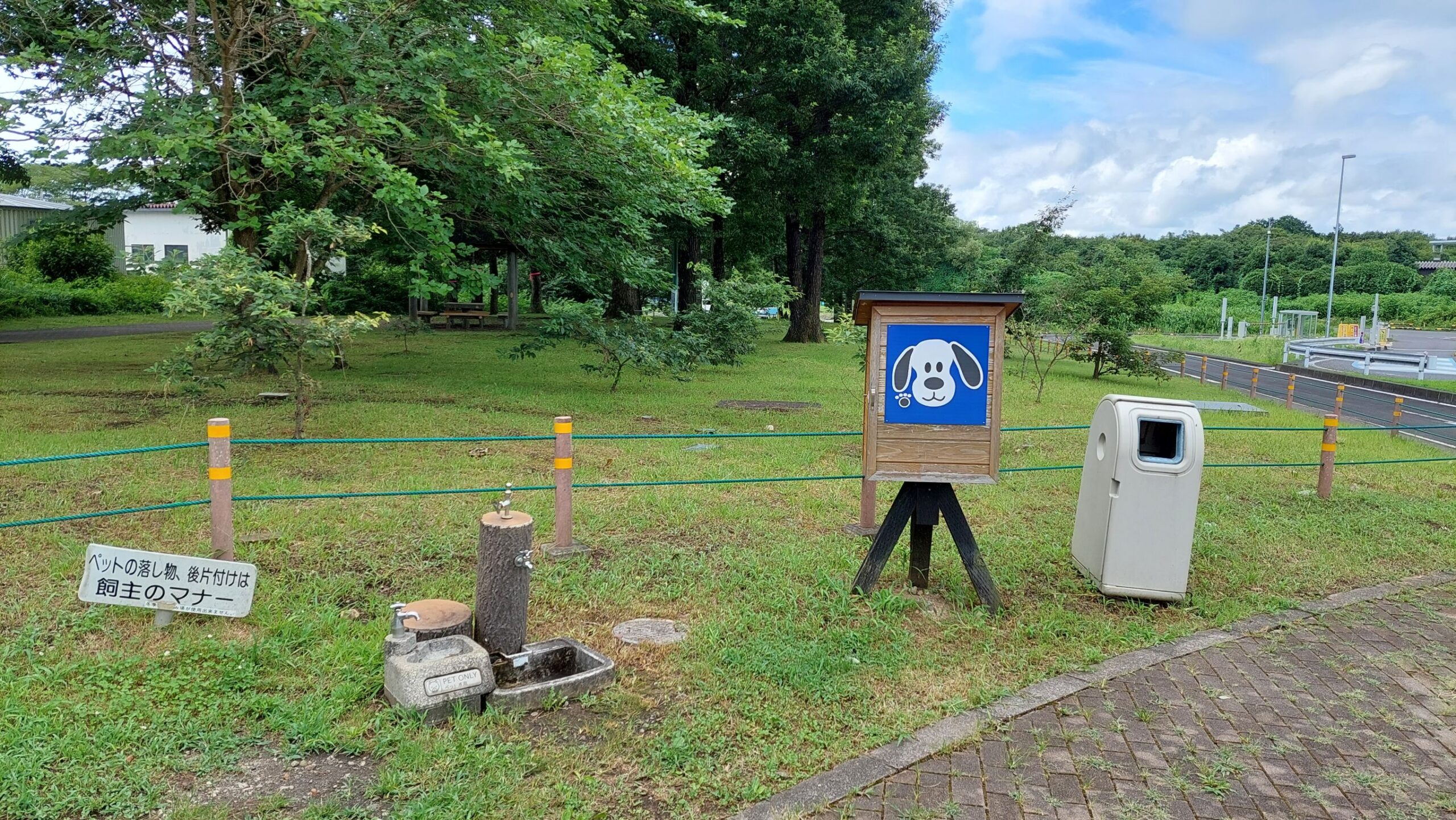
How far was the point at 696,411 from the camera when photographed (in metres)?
12.0

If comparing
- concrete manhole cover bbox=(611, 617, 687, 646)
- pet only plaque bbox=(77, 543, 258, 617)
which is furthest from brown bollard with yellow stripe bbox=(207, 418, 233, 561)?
concrete manhole cover bbox=(611, 617, 687, 646)

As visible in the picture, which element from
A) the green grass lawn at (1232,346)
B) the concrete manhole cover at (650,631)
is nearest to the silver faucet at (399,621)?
the concrete manhole cover at (650,631)

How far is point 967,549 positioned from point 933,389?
98cm

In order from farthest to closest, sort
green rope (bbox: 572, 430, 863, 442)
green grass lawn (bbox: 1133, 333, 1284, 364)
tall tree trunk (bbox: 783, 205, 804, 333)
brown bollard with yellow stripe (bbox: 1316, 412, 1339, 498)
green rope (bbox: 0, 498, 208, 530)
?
green grass lawn (bbox: 1133, 333, 1284, 364) < tall tree trunk (bbox: 783, 205, 804, 333) < brown bollard with yellow stripe (bbox: 1316, 412, 1339, 498) < green rope (bbox: 572, 430, 863, 442) < green rope (bbox: 0, 498, 208, 530)

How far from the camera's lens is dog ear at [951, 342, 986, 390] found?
4.92 metres

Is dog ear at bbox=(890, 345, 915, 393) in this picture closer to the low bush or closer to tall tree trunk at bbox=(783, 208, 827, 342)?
tall tree trunk at bbox=(783, 208, 827, 342)

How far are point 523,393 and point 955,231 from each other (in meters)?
27.9

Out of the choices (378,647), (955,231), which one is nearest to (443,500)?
(378,647)

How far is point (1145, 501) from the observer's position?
209 inches

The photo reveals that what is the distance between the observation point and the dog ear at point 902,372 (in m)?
4.96

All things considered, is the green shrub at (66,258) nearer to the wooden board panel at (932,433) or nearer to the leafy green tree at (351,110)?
the leafy green tree at (351,110)

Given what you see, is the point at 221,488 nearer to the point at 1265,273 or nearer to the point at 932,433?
the point at 932,433

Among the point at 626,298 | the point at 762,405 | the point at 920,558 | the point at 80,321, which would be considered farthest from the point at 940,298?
the point at 80,321

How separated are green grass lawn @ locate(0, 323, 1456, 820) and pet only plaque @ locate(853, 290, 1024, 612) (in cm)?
87
